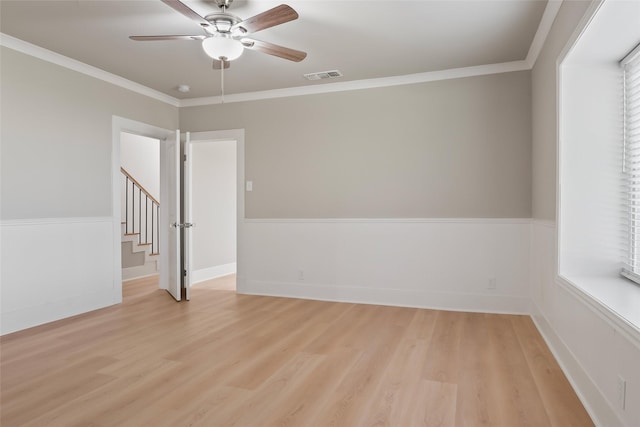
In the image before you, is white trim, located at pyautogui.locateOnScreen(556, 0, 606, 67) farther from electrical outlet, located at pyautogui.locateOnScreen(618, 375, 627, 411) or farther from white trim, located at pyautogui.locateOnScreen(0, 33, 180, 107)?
white trim, located at pyautogui.locateOnScreen(0, 33, 180, 107)

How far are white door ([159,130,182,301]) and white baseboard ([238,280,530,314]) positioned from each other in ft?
2.89

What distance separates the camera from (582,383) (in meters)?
2.29

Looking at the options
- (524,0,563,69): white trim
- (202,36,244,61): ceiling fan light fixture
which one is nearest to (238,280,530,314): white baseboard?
(524,0,563,69): white trim

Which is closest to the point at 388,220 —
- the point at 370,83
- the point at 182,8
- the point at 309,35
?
the point at 370,83

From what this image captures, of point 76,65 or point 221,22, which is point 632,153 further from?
point 76,65

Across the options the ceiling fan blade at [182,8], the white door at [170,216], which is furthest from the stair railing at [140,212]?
the ceiling fan blade at [182,8]

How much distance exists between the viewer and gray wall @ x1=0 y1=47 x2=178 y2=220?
11.9 ft

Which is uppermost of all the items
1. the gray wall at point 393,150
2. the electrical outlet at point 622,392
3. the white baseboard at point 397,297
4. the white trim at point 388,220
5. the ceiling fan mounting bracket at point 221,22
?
the ceiling fan mounting bracket at point 221,22

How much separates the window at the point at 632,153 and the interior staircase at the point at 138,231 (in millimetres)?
6223

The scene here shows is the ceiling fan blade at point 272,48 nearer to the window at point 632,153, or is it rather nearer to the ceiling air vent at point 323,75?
the ceiling air vent at point 323,75

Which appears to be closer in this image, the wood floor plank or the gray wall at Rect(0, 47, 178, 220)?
the wood floor plank

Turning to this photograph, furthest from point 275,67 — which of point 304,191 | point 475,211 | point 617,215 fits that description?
point 617,215

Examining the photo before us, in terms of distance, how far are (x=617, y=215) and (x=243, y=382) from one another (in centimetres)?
257

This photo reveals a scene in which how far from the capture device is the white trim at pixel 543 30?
9.52 feet
